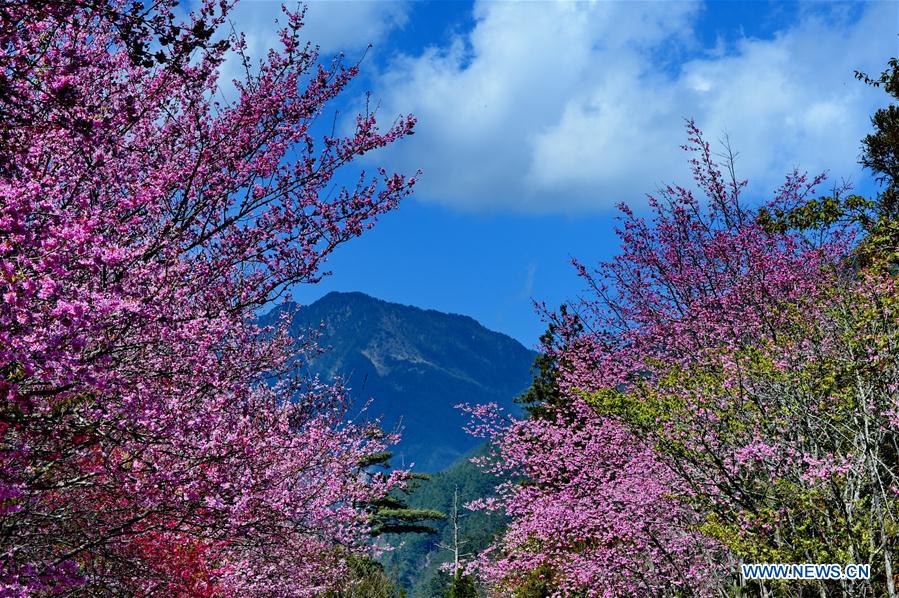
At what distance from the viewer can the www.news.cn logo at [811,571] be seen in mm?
7041

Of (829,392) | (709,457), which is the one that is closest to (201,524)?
(709,457)

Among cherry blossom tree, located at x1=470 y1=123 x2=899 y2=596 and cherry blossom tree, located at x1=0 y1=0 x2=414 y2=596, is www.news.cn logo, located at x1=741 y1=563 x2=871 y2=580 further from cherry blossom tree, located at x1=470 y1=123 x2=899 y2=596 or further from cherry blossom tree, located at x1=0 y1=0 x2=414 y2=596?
cherry blossom tree, located at x1=0 y1=0 x2=414 y2=596

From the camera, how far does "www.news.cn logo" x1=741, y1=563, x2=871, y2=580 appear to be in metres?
7.04

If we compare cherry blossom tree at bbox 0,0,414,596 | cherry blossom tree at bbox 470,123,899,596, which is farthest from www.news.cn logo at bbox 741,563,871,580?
cherry blossom tree at bbox 0,0,414,596

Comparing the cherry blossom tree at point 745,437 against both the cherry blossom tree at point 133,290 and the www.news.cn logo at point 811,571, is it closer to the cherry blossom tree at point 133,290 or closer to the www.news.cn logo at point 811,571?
the www.news.cn logo at point 811,571

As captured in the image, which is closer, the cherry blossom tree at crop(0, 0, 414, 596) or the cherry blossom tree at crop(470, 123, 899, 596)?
the cherry blossom tree at crop(0, 0, 414, 596)

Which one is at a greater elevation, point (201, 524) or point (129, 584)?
point (201, 524)

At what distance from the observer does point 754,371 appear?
27.2ft

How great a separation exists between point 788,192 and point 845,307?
979cm

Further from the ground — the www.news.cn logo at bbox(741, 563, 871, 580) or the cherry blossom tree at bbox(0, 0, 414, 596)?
the cherry blossom tree at bbox(0, 0, 414, 596)

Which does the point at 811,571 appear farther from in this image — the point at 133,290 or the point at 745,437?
the point at 133,290

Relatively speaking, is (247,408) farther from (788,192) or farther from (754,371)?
(788,192)

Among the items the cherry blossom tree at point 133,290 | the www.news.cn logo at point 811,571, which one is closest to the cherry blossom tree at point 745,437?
the www.news.cn logo at point 811,571

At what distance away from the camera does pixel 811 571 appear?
7.48 metres
